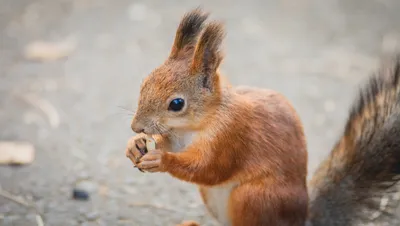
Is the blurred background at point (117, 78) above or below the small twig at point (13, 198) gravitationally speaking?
above

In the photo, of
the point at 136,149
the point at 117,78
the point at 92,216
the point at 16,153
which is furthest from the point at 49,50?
the point at 136,149

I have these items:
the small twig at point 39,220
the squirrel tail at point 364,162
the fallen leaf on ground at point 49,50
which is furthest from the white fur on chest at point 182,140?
the fallen leaf on ground at point 49,50

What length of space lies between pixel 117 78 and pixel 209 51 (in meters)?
1.61

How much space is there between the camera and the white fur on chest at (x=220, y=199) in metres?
1.74

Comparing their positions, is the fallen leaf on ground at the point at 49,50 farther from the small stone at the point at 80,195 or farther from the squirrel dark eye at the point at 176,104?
the squirrel dark eye at the point at 176,104

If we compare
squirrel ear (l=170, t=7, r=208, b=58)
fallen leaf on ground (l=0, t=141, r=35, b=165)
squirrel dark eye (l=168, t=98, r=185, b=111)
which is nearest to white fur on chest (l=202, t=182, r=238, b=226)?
squirrel dark eye (l=168, t=98, r=185, b=111)

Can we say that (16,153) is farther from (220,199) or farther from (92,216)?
(220,199)

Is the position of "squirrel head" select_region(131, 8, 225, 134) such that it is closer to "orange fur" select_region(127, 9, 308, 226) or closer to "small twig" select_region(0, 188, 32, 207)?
"orange fur" select_region(127, 9, 308, 226)

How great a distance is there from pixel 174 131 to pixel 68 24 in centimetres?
212

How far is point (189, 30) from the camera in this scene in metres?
1.68

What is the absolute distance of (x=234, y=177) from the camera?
1.71 m

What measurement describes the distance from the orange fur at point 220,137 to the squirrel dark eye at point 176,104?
0.01 meters

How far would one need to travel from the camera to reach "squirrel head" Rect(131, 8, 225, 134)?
1626 mm

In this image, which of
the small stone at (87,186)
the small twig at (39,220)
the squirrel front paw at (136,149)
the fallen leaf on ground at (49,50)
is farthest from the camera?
the fallen leaf on ground at (49,50)
